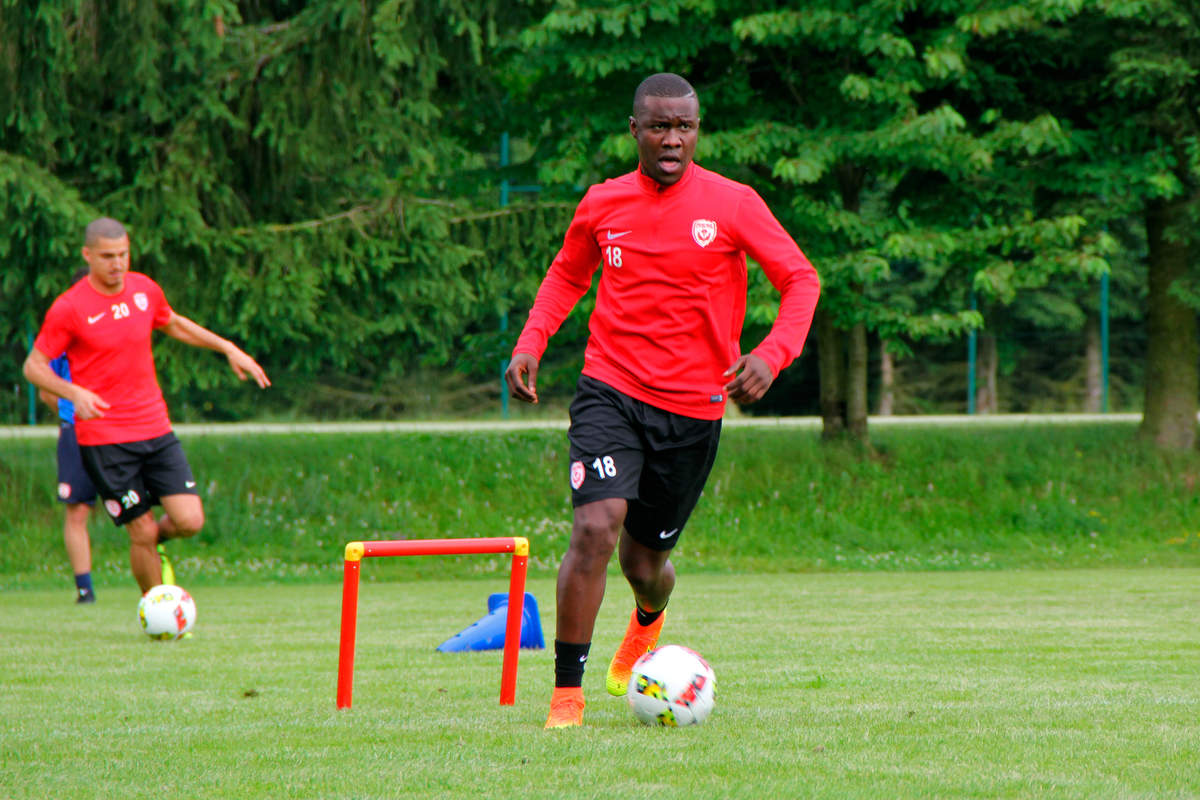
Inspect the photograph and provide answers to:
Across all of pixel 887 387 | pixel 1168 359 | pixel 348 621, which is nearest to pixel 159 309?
pixel 348 621

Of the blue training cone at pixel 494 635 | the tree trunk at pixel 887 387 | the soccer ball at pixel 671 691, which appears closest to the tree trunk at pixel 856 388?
the blue training cone at pixel 494 635

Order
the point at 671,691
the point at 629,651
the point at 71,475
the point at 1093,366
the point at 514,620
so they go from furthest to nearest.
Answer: the point at 1093,366
the point at 71,475
the point at 629,651
the point at 514,620
the point at 671,691

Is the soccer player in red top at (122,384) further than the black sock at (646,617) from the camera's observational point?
Yes

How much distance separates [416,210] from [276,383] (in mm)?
11569

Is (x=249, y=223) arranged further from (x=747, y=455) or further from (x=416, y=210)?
(x=747, y=455)

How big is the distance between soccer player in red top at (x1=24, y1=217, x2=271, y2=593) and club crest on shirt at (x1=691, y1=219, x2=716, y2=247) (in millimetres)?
4666

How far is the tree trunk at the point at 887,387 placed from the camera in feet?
110

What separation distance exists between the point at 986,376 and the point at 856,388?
15.2 meters

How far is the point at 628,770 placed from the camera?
4477 millimetres

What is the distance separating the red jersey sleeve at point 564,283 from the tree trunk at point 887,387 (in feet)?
91.3

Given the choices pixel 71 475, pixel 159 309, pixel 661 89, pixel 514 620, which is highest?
pixel 661 89

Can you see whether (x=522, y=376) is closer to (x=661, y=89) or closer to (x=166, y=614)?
(x=661, y=89)

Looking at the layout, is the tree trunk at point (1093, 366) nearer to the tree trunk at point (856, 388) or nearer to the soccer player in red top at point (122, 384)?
the tree trunk at point (856, 388)

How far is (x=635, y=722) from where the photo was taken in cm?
564
